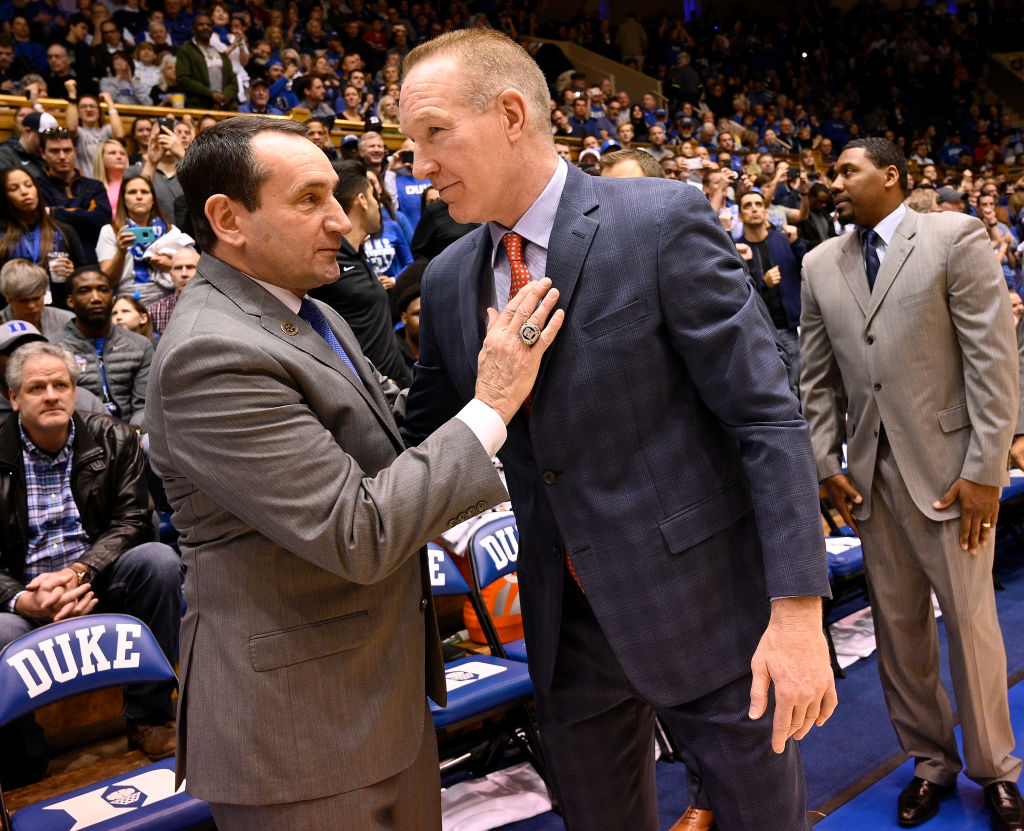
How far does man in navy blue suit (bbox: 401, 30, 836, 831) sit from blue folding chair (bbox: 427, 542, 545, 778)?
1.01 meters

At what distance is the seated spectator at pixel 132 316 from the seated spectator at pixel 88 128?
229 centimetres

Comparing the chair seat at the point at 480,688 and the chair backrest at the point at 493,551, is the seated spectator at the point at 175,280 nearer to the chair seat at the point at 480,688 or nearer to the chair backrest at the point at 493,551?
the chair backrest at the point at 493,551

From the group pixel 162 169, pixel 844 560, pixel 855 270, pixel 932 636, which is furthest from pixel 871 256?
pixel 162 169

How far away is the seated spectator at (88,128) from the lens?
710 centimetres

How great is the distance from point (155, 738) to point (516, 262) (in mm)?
2197

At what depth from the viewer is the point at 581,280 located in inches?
59.2

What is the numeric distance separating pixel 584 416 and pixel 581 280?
218 mm

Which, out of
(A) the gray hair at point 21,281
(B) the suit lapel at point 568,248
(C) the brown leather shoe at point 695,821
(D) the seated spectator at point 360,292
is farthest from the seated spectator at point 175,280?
(B) the suit lapel at point 568,248

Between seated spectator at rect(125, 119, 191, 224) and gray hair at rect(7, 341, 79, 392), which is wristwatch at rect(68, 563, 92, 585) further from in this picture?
seated spectator at rect(125, 119, 191, 224)

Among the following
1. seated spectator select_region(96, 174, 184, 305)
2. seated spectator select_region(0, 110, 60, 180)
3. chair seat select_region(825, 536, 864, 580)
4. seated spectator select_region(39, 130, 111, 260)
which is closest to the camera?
chair seat select_region(825, 536, 864, 580)

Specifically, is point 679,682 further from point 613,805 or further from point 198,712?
point 198,712

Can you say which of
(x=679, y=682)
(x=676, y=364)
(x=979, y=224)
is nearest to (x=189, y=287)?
(x=676, y=364)

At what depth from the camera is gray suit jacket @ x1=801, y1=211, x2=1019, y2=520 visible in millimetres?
2580

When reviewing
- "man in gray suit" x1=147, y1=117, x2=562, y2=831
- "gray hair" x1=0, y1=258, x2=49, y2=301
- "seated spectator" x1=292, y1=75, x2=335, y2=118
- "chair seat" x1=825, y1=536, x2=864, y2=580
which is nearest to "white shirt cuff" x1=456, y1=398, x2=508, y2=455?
"man in gray suit" x1=147, y1=117, x2=562, y2=831
